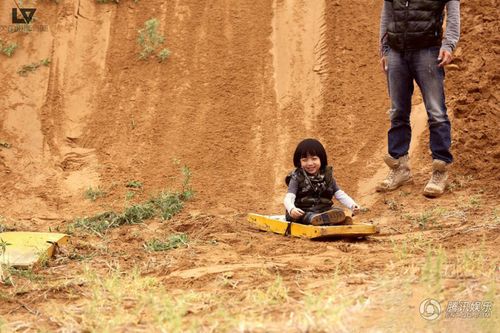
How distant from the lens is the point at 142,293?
400 cm

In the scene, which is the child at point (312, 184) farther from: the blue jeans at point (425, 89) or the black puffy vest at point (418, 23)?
the black puffy vest at point (418, 23)

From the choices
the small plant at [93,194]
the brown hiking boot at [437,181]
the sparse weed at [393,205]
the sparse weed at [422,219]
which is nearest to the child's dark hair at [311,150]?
the sparse weed at [422,219]

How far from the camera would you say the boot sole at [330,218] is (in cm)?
561

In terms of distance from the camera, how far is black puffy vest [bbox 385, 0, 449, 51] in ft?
22.2

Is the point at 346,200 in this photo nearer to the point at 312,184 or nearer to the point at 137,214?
the point at 312,184

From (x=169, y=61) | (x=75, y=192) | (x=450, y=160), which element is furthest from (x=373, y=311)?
(x=169, y=61)

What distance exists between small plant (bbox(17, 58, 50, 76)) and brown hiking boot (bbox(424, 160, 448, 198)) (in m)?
5.64

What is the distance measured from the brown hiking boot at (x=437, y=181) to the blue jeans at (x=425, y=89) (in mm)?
66

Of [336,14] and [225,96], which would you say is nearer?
[225,96]

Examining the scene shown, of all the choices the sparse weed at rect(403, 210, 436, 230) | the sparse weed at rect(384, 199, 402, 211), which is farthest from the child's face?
the sparse weed at rect(384, 199, 402, 211)

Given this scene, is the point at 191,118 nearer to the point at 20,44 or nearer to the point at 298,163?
the point at 20,44

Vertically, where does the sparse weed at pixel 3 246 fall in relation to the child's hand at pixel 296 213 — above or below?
below

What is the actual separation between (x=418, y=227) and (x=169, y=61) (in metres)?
5.27

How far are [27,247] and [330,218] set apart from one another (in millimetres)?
2189
